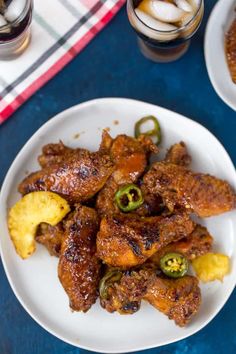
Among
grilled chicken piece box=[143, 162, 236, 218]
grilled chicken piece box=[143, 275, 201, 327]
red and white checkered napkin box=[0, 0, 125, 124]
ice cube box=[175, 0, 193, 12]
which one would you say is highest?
red and white checkered napkin box=[0, 0, 125, 124]

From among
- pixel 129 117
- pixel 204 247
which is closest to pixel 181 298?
pixel 204 247

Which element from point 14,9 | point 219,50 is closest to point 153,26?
point 219,50

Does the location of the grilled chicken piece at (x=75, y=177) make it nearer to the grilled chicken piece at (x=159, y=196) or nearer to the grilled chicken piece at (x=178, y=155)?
the grilled chicken piece at (x=159, y=196)

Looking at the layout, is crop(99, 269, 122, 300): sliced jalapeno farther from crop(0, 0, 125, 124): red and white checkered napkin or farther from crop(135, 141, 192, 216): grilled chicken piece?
crop(0, 0, 125, 124): red and white checkered napkin

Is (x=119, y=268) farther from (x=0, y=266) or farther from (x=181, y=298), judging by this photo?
(x=0, y=266)

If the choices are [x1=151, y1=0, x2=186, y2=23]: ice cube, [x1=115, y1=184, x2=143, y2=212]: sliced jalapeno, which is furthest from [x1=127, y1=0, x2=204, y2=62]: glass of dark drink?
[x1=115, y1=184, x2=143, y2=212]: sliced jalapeno

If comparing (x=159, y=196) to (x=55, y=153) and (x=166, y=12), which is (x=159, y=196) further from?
(x=166, y=12)

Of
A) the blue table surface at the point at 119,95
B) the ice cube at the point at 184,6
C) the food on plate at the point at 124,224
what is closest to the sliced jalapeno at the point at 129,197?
the food on plate at the point at 124,224
